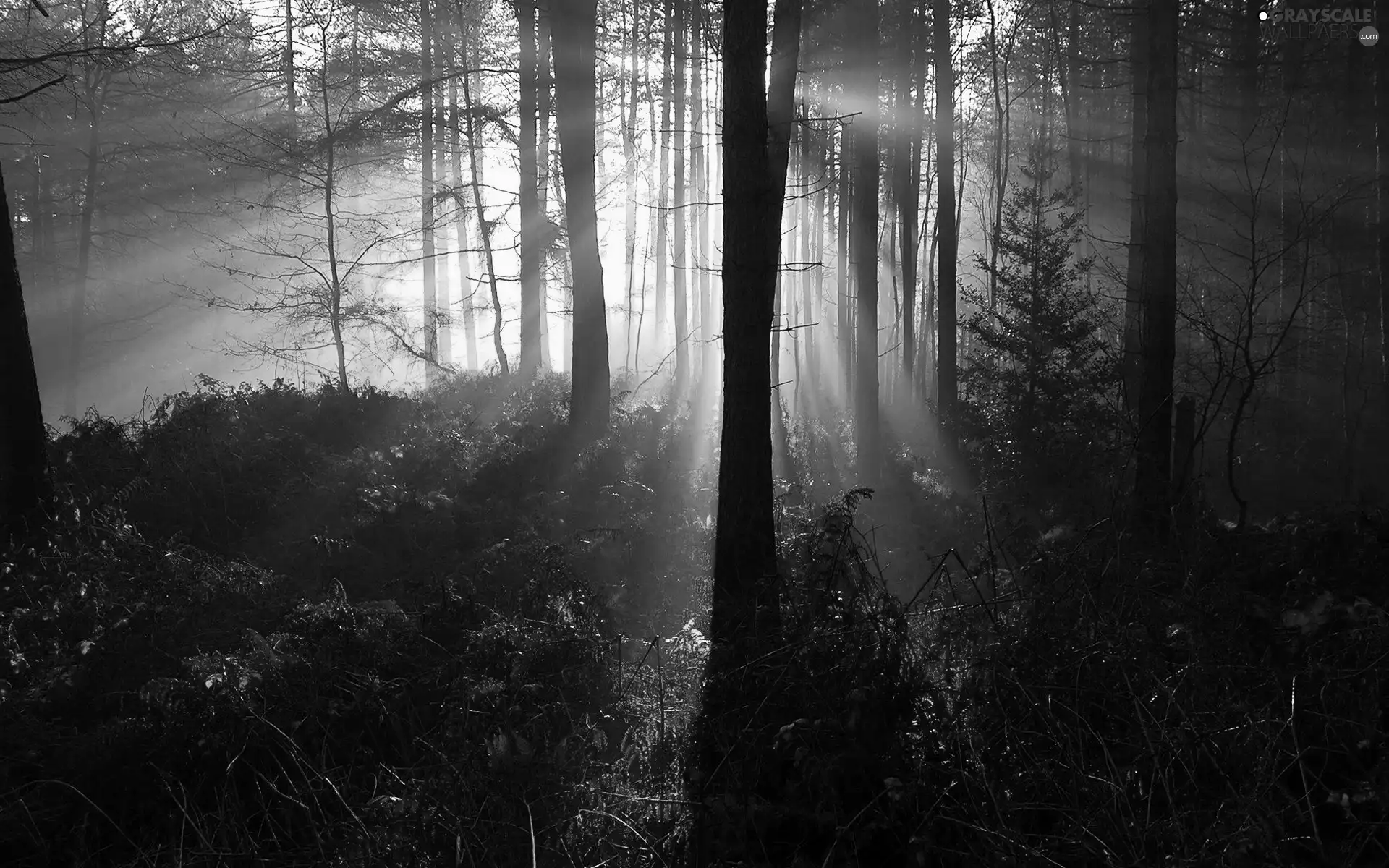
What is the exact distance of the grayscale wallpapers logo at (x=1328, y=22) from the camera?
1850cm

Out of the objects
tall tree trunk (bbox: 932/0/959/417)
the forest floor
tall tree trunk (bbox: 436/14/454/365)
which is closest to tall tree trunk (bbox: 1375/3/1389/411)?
tall tree trunk (bbox: 932/0/959/417)

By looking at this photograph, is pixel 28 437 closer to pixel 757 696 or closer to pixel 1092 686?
pixel 757 696

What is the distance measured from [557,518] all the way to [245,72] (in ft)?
37.0

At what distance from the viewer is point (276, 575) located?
7.40 m

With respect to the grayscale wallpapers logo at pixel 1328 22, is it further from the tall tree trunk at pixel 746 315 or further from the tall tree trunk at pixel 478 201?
the tall tree trunk at pixel 746 315

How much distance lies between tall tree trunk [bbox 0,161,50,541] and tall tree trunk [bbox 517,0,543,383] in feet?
30.8

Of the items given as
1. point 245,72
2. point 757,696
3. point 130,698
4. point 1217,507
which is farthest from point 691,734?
point 245,72

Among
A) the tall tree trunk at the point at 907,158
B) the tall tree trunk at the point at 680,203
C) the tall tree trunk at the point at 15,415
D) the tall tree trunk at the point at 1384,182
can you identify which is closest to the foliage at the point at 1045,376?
the tall tree trunk at the point at 907,158

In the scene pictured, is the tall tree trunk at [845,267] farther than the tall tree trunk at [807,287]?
No

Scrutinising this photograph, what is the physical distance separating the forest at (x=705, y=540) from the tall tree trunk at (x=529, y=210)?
11cm

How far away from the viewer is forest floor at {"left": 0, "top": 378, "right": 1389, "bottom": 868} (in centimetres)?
343

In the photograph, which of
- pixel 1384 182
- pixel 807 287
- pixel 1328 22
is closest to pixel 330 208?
pixel 1384 182

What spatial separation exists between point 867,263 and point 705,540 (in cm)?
660

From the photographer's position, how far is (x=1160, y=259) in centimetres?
920
